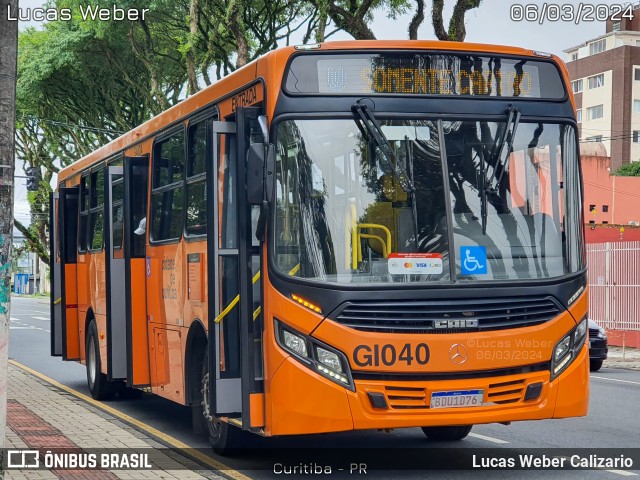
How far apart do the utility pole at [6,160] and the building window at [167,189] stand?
3598mm

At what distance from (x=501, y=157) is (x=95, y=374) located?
26.7 feet

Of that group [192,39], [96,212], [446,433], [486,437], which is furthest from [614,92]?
[446,433]

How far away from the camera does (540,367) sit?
8594 millimetres

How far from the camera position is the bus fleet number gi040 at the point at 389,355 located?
8.18m

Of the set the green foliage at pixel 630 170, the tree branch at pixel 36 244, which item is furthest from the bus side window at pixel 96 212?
the green foliage at pixel 630 170

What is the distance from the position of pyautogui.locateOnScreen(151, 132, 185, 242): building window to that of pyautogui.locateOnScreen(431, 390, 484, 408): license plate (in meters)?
3.47

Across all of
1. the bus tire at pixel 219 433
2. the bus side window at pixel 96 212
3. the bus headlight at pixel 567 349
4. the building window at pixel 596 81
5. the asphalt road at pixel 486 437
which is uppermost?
the building window at pixel 596 81

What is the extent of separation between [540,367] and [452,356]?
746 mm

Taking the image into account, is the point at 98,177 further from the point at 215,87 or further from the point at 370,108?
the point at 370,108

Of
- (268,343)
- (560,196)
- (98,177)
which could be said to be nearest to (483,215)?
(560,196)

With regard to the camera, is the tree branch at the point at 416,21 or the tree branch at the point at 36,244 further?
the tree branch at the point at 36,244

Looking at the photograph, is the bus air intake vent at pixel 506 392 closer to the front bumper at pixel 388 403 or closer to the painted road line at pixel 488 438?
the front bumper at pixel 388 403

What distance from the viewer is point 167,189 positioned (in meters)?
11.3

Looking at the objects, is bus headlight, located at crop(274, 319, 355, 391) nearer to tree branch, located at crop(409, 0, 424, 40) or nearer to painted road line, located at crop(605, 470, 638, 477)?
painted road line, located at crop(605, 470, 638, 477)
